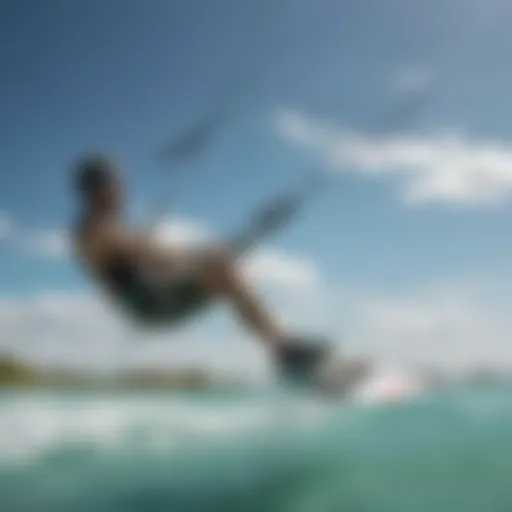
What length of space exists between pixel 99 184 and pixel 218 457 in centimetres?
85

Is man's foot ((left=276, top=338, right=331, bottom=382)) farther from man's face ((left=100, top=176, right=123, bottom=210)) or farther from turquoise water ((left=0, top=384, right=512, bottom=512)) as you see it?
man's face ((left=100, top=176, right=123, bottom=210))

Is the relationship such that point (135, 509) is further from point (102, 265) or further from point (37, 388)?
point (102, 265)

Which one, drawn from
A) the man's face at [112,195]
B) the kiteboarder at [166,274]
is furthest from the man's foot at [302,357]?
the man's face at [112,195]

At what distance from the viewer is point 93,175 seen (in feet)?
5.82

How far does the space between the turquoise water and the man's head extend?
545mm

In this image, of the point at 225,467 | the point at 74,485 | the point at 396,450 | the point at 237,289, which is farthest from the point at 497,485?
the point at 74,485

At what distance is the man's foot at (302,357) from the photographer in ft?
5.65

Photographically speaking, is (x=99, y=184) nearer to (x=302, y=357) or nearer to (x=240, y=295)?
(x=240, y=295)

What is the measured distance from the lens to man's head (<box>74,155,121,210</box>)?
175 centimetres

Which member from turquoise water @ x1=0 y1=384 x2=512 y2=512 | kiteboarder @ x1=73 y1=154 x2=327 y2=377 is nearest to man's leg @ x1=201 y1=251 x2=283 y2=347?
kiteboarder @ x1=73 y1=154 x2=327 y2=377

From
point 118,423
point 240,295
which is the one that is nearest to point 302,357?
point 240,295

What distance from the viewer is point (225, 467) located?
1.97 metres

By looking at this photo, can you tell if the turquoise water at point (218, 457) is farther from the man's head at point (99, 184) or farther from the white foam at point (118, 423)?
the man's head at point (99, 184)

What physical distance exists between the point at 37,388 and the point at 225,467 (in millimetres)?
576
